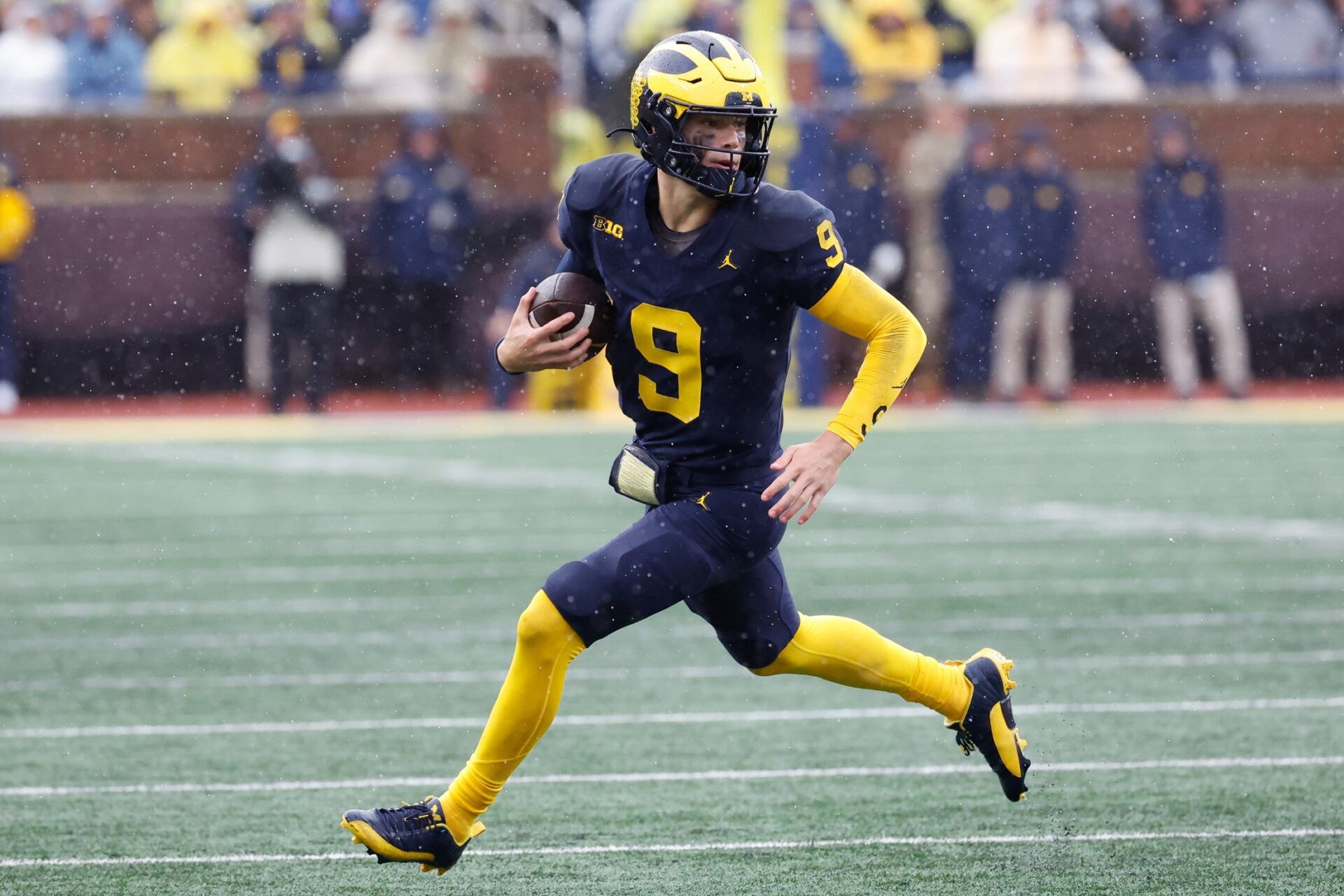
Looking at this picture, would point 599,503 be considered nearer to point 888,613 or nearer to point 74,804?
point 888,613

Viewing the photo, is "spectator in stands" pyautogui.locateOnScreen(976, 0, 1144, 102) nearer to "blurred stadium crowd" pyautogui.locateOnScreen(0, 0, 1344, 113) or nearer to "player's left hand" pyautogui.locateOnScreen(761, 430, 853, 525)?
"blurred stadium crowd" pyautogui.locateOnScreen(0, 0, 1344, 113)

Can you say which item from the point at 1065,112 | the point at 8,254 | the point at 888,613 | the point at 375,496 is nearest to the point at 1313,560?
the point at 888,613

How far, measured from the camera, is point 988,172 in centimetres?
1538

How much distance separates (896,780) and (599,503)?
5595 millimetres

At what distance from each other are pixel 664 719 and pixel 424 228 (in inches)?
411

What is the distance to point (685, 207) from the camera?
4289 millimetres

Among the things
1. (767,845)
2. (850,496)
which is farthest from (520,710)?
(850,496)

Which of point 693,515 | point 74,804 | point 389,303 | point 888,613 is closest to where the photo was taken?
point 693,515

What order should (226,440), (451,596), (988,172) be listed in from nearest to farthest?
1. (451,596)
2. (226,440)
3. (988,172)

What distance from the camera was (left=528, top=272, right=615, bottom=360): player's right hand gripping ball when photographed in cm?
430

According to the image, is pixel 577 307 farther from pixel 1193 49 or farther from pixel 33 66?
pixel 1193 49

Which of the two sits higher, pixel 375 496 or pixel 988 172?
pixel 988 172

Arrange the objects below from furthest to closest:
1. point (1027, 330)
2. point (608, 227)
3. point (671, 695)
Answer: point (1027, 330) < point (671, 695) < point (608, 227)

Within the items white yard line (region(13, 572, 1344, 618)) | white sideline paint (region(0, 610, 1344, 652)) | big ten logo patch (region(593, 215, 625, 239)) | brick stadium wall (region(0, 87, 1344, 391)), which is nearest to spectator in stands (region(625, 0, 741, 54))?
brick stadium wall (region(0, 87, 1344, 391))
